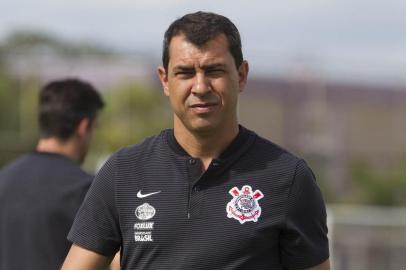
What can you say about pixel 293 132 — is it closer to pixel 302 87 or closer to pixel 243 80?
pixel 302 87

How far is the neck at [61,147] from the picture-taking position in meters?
5.27

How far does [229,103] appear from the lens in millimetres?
3568

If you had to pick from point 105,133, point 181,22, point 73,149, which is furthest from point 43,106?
point 105,133

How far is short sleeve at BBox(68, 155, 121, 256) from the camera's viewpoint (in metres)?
3.67

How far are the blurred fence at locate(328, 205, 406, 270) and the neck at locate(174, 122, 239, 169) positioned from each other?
813 cm

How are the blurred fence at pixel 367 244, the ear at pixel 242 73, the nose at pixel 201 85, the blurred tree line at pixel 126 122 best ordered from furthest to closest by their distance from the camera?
the blurred tree line at pixel 126 122
the blurred fence at pixel 367 244
the ear at pixel 242 73
the nose at pixel 201 85

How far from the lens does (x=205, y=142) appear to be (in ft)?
12.0

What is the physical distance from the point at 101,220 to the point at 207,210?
373 millimetres

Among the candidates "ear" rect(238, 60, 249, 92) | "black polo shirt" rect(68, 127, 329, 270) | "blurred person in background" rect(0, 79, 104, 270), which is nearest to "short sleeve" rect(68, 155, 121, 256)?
"black polo shirt" rect(68, 127, 329, 270)

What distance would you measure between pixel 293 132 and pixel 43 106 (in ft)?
141

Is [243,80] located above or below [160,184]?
above

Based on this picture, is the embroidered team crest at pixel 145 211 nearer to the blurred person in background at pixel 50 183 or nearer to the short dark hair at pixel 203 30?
the short dark hair at pixel 203 30

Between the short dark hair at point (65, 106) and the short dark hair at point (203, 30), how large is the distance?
5.51 feet

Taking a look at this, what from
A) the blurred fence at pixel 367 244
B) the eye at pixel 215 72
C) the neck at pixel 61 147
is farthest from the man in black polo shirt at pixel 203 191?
the blurred fence at pixel 367 244
